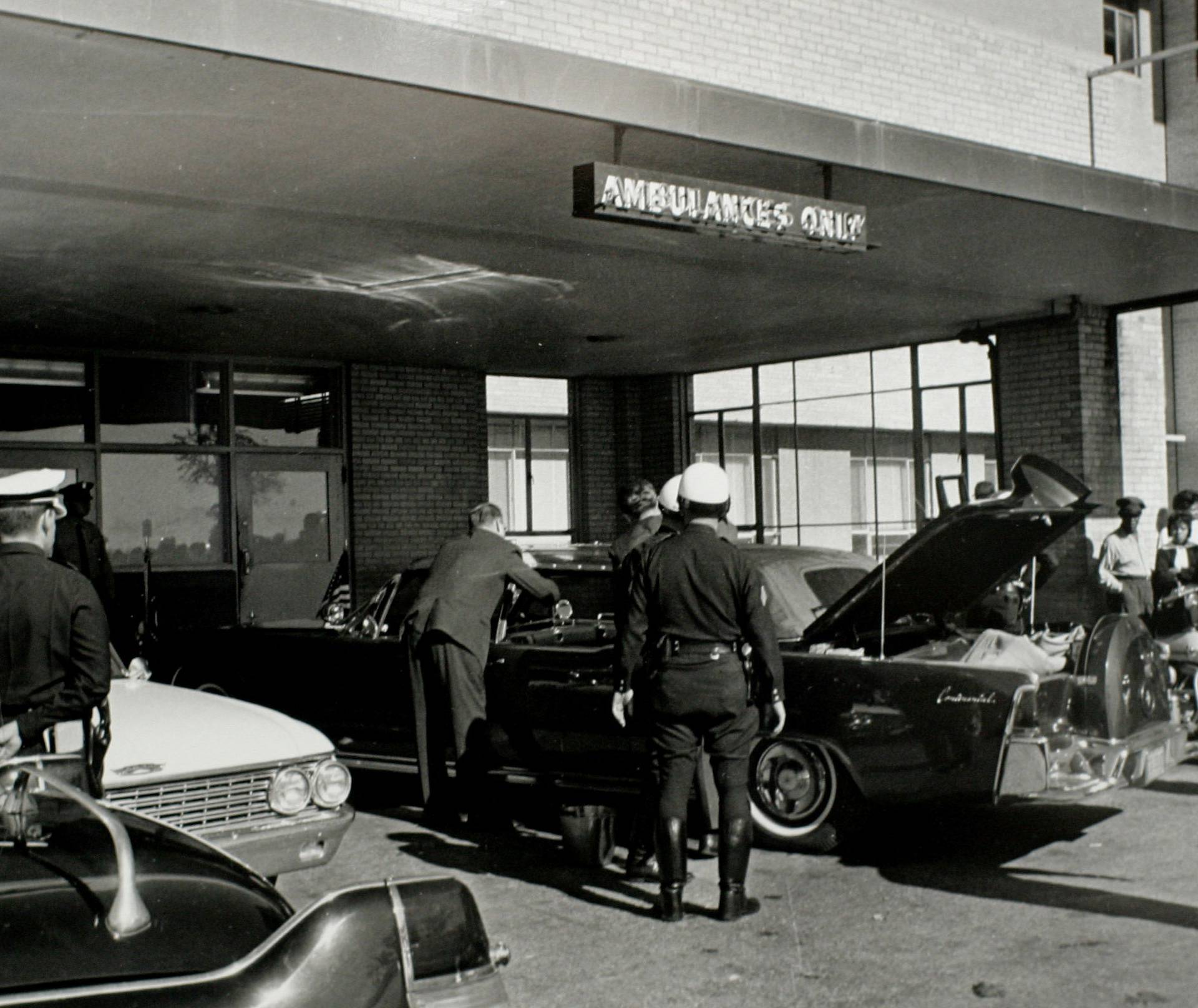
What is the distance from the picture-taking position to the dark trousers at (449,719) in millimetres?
7734

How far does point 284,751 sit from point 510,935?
1209 mm

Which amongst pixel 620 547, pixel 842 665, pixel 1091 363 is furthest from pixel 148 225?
pixel 1091 363

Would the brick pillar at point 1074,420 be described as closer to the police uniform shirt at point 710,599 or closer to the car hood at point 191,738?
the police uniform shirt at point 710,599

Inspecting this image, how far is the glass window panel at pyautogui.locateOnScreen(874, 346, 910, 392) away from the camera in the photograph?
1669 centimetres

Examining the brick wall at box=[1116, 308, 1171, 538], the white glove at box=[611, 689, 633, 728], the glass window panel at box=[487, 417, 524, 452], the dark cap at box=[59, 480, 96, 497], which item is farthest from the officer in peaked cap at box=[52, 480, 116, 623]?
the brick wall at box=[1116, 308, 1171, 538]

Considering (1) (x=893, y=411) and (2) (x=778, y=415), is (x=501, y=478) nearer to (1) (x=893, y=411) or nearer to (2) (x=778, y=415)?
(2) (x=778, y=415)

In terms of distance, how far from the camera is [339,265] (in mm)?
11469

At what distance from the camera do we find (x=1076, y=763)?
648cm

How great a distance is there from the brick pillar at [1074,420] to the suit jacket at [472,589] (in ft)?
25.5

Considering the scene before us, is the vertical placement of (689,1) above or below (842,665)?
above

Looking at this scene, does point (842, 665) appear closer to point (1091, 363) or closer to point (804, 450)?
point (1091, 363)

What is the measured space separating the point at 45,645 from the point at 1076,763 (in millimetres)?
4403

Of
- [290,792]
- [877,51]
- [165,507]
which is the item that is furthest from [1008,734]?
[165,507]

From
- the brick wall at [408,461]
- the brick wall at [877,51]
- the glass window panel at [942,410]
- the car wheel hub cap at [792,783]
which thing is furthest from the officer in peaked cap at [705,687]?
the brick wall at [408,461]
